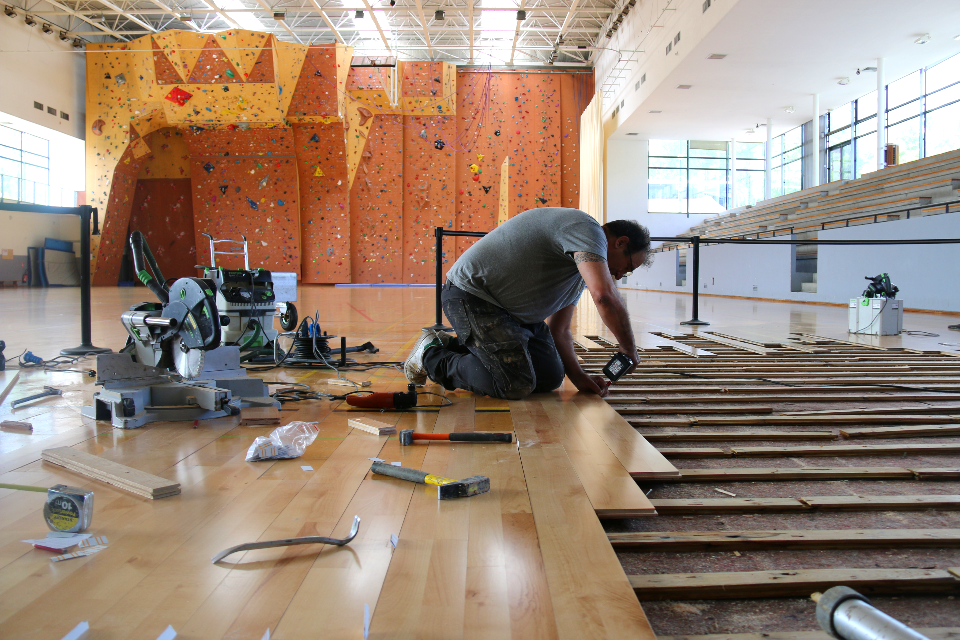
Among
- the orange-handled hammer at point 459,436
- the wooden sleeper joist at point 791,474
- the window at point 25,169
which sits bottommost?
the wooden sleeper joist at point 791,474

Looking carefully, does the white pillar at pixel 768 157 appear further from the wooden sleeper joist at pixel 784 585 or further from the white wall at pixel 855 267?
the wooden sleeper joist at pixel 784 585

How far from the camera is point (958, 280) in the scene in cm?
805

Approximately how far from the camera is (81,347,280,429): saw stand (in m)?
2.10

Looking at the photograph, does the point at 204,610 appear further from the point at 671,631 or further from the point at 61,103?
the point at 61,103

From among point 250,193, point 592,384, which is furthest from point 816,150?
point 592,384

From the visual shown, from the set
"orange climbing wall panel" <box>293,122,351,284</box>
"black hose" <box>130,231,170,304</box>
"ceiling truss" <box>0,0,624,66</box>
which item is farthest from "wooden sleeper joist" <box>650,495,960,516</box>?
"orange climbing wall panel" <box>293,122,351,284</box>

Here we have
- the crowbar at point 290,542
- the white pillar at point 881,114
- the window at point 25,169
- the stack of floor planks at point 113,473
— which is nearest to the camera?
the crowbar at point 290,542

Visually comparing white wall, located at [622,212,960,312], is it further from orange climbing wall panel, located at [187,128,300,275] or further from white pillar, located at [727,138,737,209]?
orange climbing wall panel, located at [187,128,300,275]

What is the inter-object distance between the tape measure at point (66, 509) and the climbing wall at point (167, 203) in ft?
53.3

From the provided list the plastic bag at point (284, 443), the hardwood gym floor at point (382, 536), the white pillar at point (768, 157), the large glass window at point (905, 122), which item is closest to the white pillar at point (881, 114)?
the large glass window at point (905, 122)

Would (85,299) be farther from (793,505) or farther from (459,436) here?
(793,505)

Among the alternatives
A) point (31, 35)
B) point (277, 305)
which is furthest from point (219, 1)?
point (277, 305)

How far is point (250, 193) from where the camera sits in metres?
15.2

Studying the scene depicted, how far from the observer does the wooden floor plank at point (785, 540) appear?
1173mm
